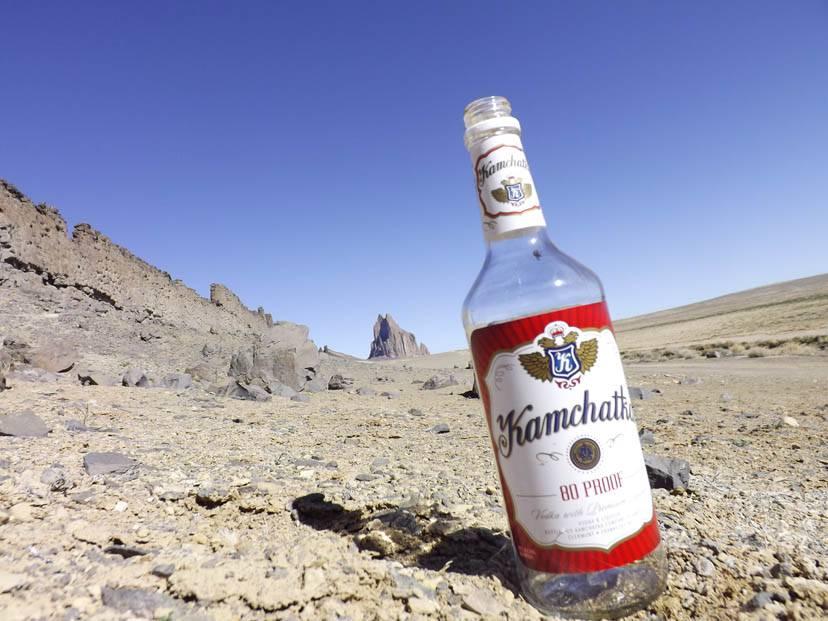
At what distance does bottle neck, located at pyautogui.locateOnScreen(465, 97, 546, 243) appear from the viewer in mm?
1770

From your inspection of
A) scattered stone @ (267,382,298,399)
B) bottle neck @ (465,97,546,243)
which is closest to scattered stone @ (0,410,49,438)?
bottle neck @ (465,97,546,243)

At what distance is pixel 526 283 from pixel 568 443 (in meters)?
0.57

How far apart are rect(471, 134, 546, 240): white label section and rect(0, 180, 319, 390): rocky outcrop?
8348mm

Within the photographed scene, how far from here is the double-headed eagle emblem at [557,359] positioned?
1570mm

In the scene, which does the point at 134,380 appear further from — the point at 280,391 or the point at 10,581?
the point at 10,581

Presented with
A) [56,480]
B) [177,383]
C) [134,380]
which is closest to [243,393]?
[177,383]

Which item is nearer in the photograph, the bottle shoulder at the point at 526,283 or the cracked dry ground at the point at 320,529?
the cracked dry ground at the point at 320,529

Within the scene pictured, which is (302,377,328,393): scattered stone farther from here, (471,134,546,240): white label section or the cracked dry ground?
(471,134,546,240): white label section

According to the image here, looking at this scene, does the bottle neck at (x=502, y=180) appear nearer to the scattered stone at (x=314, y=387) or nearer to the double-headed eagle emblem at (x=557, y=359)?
the double-headed eagle emblem at (x=557, y=359)

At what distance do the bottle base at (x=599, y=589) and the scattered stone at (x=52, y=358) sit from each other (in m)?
8.74

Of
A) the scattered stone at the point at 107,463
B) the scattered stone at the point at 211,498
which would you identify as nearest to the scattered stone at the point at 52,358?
the scattered stone at the point at 107,463

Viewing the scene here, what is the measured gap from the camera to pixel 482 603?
148 cm

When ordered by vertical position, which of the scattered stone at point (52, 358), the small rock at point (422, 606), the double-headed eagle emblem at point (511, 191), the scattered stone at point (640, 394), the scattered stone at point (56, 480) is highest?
the scattered stone at point (52, 358)

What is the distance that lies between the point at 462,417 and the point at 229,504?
4245 millimetres
